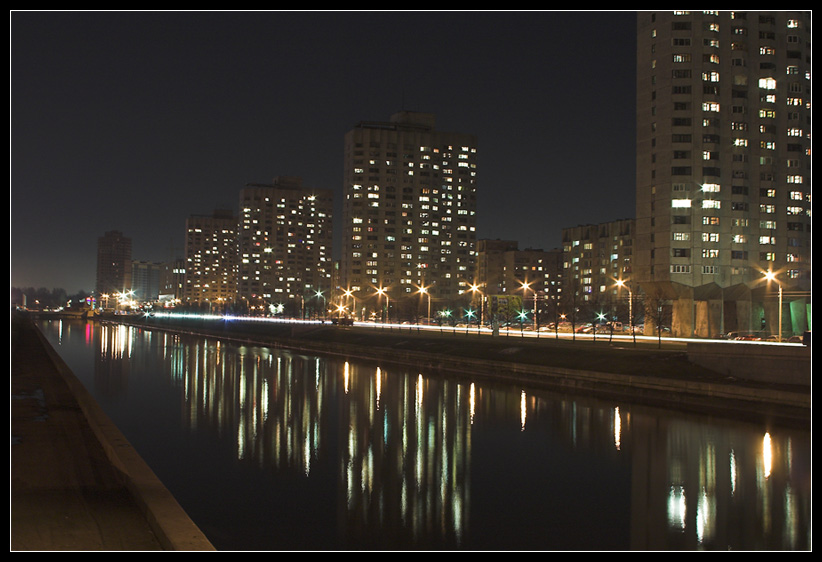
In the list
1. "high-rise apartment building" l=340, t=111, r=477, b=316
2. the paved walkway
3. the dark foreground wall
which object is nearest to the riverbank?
the dark foreground wall

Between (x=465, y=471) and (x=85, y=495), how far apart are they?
12.6 metres

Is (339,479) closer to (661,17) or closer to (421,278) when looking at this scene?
(661,17)

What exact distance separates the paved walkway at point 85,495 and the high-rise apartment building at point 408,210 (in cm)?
14317

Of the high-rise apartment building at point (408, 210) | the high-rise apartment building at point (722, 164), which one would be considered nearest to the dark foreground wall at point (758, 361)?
the high-rise apartment building at point (722, 164)

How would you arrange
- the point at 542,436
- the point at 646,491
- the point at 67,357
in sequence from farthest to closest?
the point at 67,357 → the point at 542,436 → the point at 646,491

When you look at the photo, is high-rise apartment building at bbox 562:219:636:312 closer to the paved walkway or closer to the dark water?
the dark water

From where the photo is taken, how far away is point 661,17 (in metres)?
76.6

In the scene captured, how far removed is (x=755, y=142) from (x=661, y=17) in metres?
17.1

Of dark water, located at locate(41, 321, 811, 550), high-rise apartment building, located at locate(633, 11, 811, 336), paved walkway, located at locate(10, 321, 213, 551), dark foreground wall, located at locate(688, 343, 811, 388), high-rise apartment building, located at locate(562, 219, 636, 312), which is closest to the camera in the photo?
paved walkway, located at locate(10, 321, 213, 551)

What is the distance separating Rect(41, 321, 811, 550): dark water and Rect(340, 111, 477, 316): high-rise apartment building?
124m

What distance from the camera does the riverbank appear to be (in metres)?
32.8

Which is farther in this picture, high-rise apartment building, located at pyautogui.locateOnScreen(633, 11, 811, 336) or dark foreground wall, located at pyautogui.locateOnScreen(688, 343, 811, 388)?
high-rise apartment building, located at pyautogui.locateOnScreen(633, 11, 811, 336)
